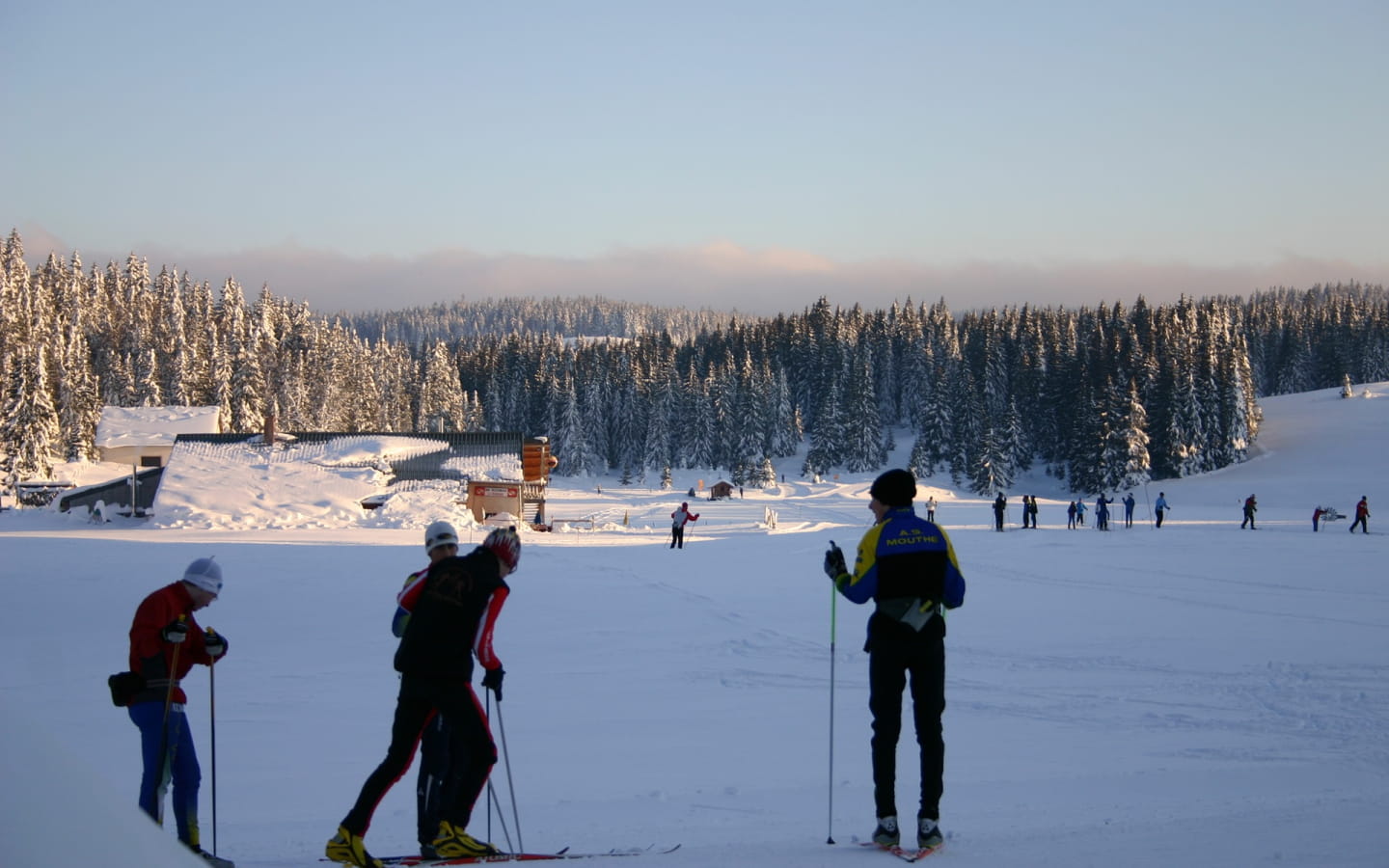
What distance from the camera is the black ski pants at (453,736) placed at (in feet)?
15.9

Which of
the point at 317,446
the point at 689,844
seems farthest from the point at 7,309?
the point at 689,844

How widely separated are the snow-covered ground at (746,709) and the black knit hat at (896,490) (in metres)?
1.90

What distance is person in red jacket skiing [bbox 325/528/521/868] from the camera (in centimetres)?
486

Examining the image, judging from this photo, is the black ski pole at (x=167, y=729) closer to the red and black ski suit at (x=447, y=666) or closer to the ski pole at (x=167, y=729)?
the ski pole at (x=167, y=729)

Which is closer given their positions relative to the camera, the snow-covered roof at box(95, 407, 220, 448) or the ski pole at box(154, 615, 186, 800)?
the ski pole at box(154, 615, 186, 800)

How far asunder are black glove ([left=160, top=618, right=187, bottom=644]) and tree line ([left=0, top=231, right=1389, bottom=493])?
62.8 meters

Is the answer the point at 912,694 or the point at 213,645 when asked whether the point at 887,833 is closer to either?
the point at 912,694

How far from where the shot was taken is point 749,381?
94000mm

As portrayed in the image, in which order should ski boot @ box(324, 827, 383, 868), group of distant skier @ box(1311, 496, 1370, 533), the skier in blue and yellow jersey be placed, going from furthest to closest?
group of distant skier @ box(1311, 496, 1370, 533) → the skier in blue and yellow jersey → ski boot @ box(324, 827, 383, 868)

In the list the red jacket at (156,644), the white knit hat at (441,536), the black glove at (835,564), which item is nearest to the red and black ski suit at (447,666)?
the white knit hat at (441,536)

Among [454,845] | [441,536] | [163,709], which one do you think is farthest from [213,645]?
[454,845]

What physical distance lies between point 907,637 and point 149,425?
225 ft

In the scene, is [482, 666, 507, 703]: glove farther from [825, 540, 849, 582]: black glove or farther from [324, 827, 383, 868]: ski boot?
[825, 540, 849, 582]: black glove

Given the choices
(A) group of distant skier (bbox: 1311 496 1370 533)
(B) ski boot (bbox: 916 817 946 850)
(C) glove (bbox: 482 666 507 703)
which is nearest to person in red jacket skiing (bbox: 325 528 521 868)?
(C) glove (bbox: 482 666 507 703)
